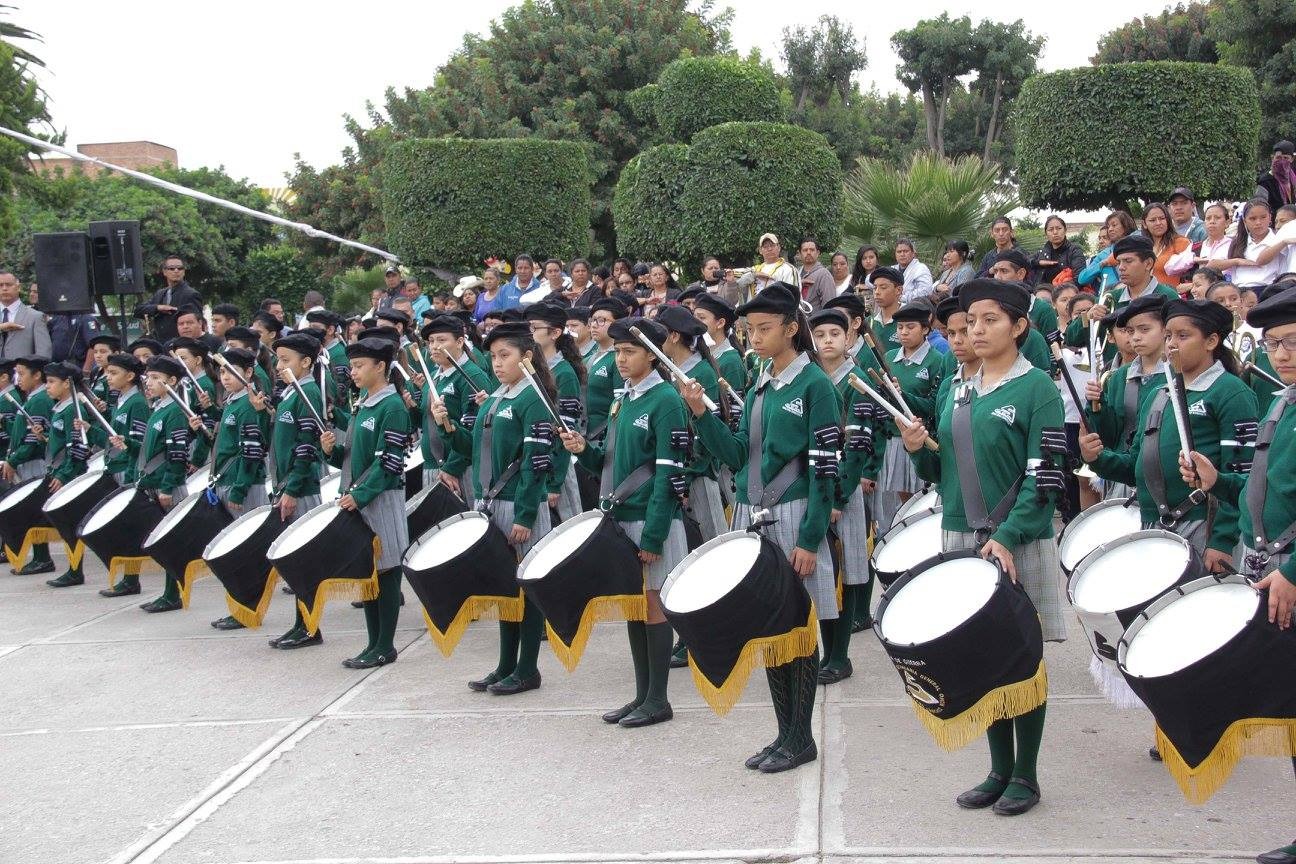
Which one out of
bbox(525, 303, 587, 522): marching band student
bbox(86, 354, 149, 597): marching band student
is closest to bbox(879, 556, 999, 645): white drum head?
bbox(525, 303, 587, 522): marching band student

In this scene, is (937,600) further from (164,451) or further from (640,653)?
(164,451)

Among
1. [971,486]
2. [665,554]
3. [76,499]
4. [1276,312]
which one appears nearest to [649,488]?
[665,554]

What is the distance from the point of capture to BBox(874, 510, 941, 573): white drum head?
6066 mm

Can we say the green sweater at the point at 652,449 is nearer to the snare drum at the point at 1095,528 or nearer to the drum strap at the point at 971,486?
the drum strap at the point at 971,486

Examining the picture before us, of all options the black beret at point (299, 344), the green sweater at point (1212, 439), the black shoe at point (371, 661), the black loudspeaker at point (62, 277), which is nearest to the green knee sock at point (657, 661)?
the black shoe at point (371, 661)

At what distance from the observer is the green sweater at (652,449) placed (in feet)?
20.7

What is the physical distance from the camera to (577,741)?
A: 247 inches

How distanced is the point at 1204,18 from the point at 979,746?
1402 inches

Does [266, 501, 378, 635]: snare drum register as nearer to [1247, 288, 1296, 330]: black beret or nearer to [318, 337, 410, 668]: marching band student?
[318, 337, 410, 668]: marching band student

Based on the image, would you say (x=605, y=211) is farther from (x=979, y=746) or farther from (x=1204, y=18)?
(x=979, y=746)

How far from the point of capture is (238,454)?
9242mm

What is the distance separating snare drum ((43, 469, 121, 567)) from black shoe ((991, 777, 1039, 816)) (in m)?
7.75

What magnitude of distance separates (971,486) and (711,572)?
113 cm

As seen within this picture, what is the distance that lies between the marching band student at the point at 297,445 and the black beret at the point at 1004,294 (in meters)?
4.65
